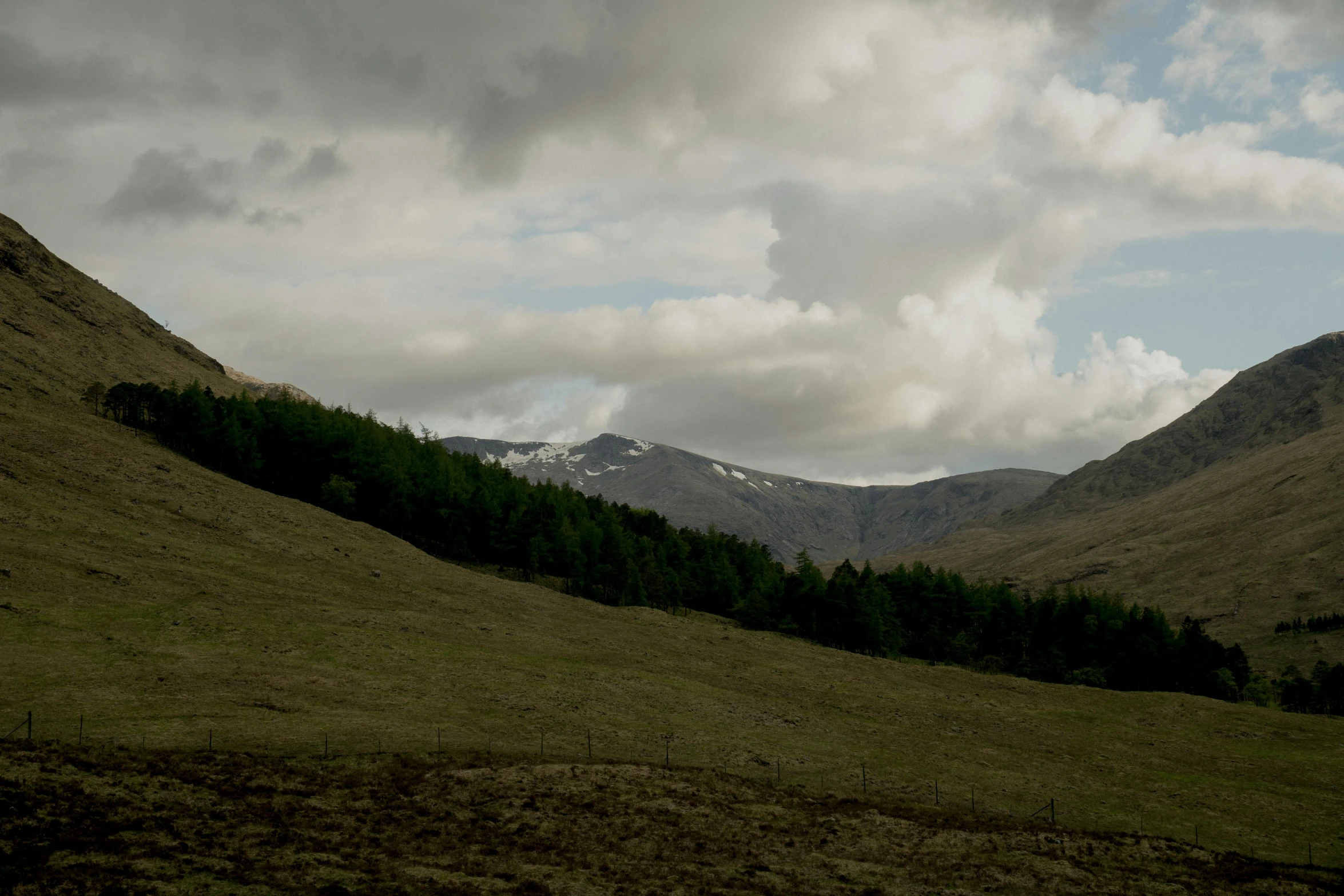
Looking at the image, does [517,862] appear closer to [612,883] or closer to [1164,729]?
[612,883]

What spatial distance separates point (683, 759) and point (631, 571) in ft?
265

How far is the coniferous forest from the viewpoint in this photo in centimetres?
13562

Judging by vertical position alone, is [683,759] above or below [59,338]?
below

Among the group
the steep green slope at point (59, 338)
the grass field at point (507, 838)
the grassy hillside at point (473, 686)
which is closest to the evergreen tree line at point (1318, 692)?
the grassy hillside at point (473, 686)

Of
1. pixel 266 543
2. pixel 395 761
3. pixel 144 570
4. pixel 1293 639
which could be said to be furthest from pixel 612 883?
pixel 1293 639

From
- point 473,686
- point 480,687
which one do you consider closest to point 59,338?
point 473,686

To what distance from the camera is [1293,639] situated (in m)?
194

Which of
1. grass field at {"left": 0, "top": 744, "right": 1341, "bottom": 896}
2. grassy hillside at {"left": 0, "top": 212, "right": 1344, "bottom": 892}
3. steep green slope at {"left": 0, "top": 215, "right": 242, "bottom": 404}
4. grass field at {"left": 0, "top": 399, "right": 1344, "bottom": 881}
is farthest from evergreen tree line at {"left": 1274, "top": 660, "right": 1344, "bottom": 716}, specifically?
steep green slope at {"left": 0, "top": 215, "right": 242, "bottom": 404}

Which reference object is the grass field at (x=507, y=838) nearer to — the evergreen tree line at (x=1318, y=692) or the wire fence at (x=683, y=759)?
the wire fence at (x=683, y=759)

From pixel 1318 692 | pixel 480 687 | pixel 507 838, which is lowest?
pixel 507 838

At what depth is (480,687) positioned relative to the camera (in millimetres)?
68000

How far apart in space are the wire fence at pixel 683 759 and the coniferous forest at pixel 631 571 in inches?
3040

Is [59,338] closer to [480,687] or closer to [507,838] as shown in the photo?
[480,687]

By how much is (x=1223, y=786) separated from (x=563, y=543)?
92.6m
